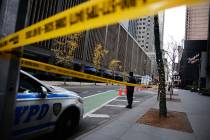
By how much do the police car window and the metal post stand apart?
1.83 metres

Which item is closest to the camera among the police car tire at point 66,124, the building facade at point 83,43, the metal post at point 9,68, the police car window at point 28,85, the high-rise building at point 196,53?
the metal post at point 9,68

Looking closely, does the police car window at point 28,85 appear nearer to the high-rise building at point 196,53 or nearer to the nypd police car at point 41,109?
the nypd police car at point 41,109

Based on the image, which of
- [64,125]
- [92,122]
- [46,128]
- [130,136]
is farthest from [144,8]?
[92,122]

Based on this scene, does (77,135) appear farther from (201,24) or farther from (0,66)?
(201,24)

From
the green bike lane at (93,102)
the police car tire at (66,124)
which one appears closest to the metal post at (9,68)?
the police car tire at (66,124)

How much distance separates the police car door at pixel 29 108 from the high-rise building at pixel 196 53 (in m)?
2.99

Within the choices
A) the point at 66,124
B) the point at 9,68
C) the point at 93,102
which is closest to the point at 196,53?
the point at 93,102

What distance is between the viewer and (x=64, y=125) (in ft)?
16.7

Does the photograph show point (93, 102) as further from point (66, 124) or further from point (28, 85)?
point (28, 85)

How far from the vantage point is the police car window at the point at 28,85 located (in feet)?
13.4

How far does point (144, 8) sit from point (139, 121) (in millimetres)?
6494

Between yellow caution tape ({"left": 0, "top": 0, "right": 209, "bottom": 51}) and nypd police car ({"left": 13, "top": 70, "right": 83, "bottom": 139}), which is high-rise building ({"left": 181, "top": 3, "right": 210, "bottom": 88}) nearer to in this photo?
yellow caution tape ({"left": 0, "top": 0, "right": 209, "bottom": 51})

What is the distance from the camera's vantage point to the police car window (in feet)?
13.4

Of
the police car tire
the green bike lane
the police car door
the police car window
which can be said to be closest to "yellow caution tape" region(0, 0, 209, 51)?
the police car door
